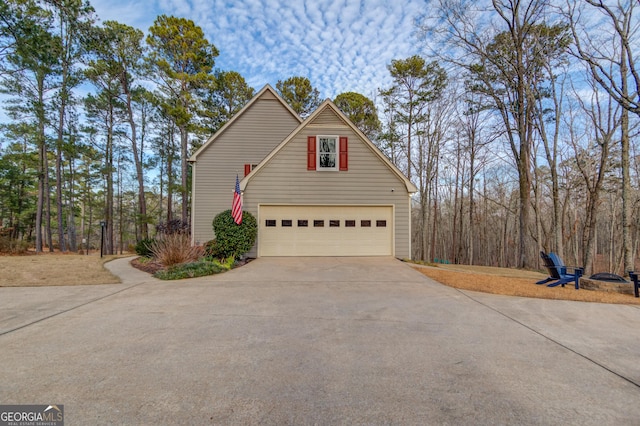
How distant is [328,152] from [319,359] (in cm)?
940

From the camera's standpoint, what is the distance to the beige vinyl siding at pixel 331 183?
11.0m

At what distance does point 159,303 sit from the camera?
196 inches

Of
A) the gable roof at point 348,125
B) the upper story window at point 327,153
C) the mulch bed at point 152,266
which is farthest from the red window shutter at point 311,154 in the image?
the mulch bed at point 152,266

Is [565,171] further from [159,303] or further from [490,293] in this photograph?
[159,303]

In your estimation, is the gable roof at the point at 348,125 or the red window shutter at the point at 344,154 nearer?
the gable roof at the point at 348,125

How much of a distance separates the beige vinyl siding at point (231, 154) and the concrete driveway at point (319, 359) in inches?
315

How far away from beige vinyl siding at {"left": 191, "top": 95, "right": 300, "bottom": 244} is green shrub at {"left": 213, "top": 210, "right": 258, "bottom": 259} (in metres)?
3.44

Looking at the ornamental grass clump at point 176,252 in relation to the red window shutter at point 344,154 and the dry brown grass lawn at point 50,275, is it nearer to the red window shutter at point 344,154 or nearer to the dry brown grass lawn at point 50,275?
the dry brown grass lawn at point 50,275

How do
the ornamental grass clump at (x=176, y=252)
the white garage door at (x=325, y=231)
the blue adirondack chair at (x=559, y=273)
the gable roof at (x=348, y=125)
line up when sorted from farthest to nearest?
the gable roof at (x=348, y=125) → the white garage door at (x=325, y=231) → the ornamental grass clump at (x=176, y=252) → the blue adirondack chair at (x=559, y=273)

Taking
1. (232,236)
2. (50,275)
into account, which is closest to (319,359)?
(232,236)

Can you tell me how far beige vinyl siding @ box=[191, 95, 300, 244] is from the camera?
13.3 meters

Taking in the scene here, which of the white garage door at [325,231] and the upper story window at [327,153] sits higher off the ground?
the upper story window at [327,153]

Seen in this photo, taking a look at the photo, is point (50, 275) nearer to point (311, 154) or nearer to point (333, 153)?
point (311, 154)

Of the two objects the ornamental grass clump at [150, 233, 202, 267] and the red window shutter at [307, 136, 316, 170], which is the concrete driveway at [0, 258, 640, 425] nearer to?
the ornamental grass clump at [150, 233, 202, 267]
